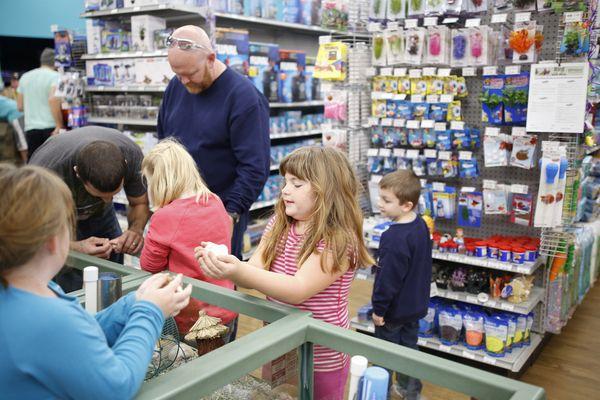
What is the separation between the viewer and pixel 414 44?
380 centimetres

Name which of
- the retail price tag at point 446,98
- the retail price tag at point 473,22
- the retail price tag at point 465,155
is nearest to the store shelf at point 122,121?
the retail price tag at point 446,98

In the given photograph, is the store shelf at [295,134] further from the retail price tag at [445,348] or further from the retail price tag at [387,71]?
the retail price tag at [445,348]

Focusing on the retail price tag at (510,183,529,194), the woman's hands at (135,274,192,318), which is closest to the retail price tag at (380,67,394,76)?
the retail price tag at (510,183,529,194)

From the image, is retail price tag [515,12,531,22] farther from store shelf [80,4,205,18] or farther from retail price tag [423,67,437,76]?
store shelf [80,4,205,18]

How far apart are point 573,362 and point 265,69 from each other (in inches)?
146

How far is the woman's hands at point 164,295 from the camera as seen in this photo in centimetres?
111

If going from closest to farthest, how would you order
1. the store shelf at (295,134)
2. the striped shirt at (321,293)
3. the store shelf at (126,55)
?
1. the striped shirt at (321,293)
2. the store shelf at (126,55)
3. the store shelf at (295,134)

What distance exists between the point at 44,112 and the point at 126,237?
4.48 meters

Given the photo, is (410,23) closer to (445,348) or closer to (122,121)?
(445,348)

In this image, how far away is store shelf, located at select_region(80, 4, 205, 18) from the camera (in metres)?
4.75

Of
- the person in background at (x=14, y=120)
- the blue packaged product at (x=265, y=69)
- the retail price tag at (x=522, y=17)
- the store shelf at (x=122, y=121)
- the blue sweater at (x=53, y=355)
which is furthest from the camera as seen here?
the person in background at (x=14, y=120)

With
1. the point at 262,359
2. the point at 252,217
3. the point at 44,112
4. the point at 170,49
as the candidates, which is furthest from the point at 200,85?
the point at 44,112

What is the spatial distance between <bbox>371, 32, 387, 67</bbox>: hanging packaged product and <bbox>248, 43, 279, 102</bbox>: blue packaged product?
1599 mm

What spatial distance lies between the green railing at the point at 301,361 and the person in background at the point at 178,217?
664 mm
